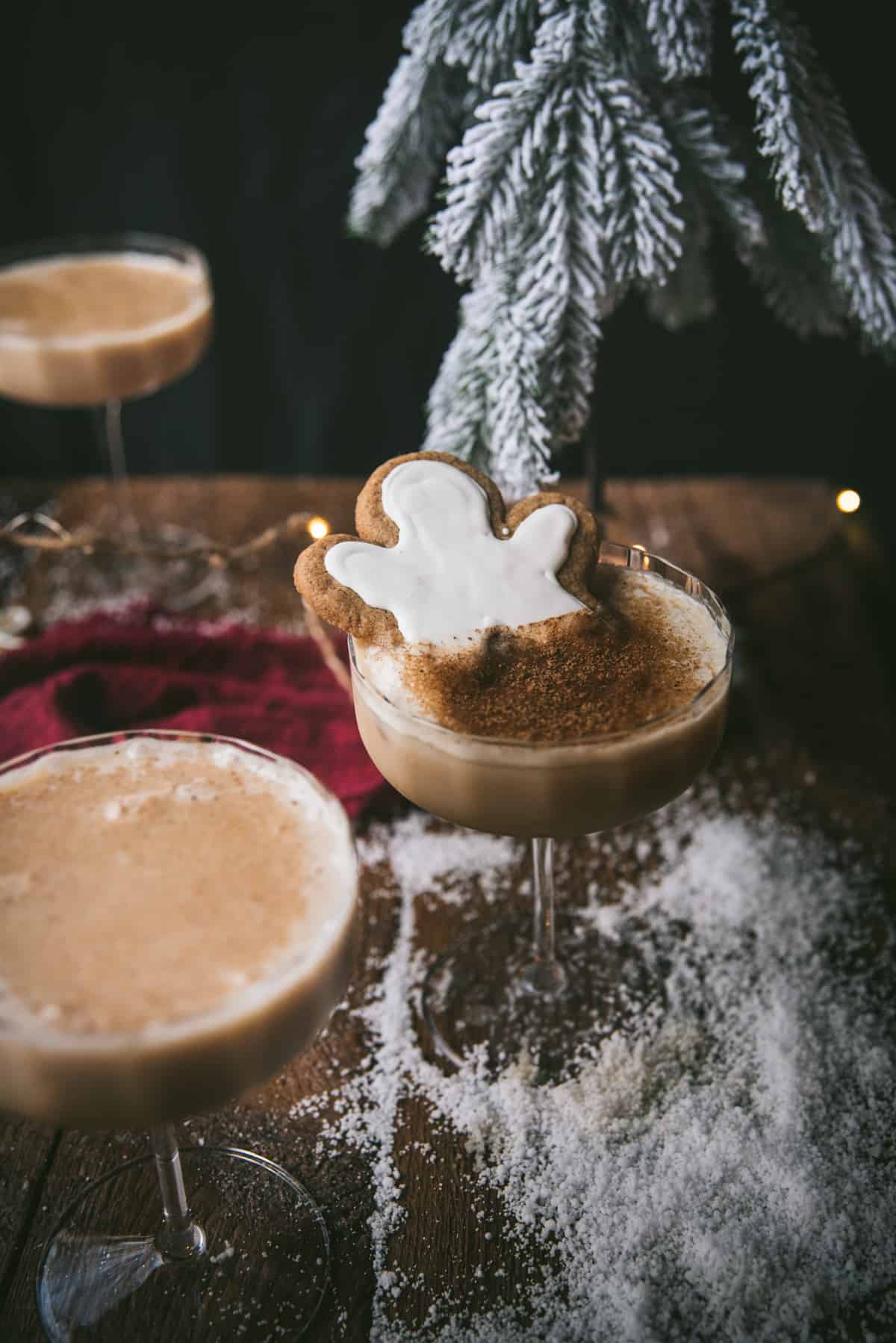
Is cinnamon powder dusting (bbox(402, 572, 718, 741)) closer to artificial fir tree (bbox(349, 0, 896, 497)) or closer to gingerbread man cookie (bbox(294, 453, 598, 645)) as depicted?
gingerbread man cookie (bbox(294, 453, 598, 645))

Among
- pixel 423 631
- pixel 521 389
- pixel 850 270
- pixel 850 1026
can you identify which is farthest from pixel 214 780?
pixel 850 270

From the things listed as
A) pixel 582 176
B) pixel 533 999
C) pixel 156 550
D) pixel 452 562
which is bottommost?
pixel 533 999

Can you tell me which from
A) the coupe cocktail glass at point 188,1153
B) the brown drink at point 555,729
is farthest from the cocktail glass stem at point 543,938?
the coupe cocktail glass at point 188,1153

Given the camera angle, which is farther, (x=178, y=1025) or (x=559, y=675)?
(x=559, y=675)

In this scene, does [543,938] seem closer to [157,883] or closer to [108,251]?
[157,883]

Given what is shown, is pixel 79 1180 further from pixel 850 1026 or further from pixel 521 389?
pixel 521 389

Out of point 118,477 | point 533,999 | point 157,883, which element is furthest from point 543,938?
point 118,477

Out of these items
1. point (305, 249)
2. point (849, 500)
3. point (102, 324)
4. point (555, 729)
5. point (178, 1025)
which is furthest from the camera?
point (305, 249)
